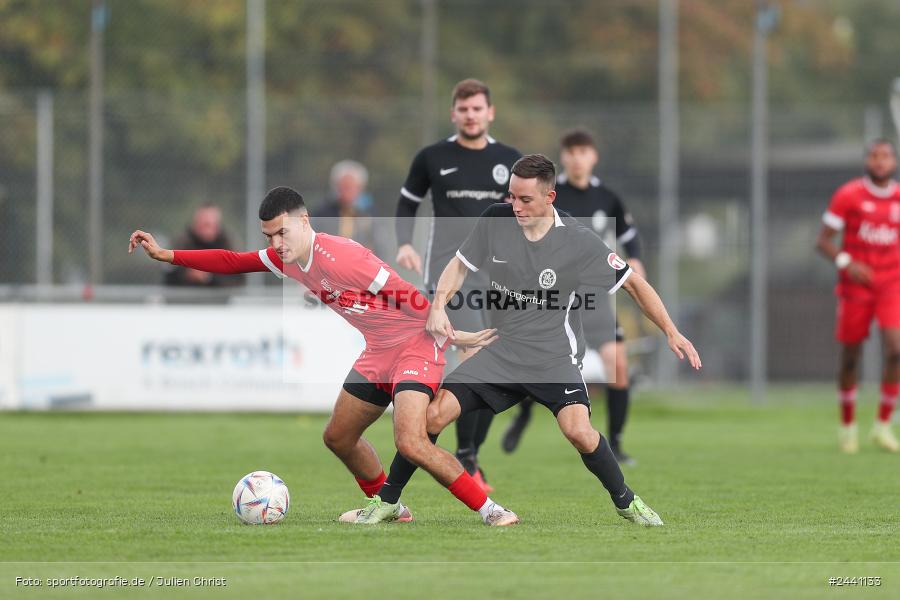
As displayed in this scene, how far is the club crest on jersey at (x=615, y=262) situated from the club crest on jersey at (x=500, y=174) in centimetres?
231

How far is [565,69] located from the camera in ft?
82.0

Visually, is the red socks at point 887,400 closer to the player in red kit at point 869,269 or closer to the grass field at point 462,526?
the player in red kit at point 869,269

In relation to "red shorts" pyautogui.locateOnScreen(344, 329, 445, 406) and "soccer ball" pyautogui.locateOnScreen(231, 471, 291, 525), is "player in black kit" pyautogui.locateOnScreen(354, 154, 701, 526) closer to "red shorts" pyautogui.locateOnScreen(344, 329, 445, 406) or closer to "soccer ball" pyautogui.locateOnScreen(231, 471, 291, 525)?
"red shorts" pyautogui.locateOnScreen(344, 329, 445, 406)

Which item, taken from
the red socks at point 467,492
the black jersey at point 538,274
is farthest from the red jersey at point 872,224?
the red socks at point 467,492

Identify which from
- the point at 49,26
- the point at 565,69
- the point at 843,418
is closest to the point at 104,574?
the point at 843,418

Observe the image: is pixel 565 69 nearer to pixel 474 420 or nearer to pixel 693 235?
pixel 693 235

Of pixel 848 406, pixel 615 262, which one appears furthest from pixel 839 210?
pixel 615 262

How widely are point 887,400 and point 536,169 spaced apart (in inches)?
261

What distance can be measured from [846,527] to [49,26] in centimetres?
1746

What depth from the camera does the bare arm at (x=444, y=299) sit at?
7492 mm

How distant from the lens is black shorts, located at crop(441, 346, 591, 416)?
7.50 m

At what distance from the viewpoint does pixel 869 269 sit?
12.7 metres

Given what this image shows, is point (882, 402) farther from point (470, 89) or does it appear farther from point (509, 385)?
point (509, 385)

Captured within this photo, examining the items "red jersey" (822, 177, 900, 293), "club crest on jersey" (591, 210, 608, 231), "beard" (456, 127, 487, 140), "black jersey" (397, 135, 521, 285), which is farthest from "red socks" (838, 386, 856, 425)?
"beard" (456, 127, 487, 140)
